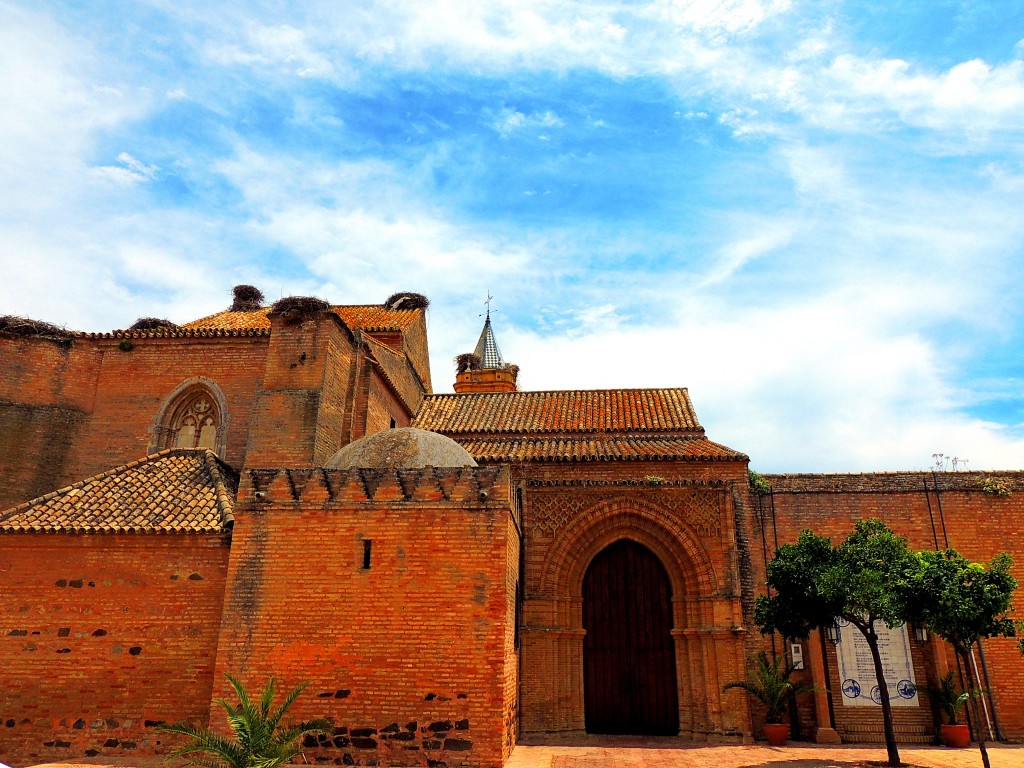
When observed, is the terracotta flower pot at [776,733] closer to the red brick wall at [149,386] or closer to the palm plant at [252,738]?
the palm plant at [252,738]

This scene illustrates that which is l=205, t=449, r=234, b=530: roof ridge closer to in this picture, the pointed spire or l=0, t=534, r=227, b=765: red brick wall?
l=0, t=534, r=227, b=765: red brick wall

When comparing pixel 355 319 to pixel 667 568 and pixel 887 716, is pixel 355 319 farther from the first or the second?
pixel 887 716

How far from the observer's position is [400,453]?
10820 millimetres

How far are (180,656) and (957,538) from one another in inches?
596

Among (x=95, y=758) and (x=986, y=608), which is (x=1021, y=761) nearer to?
(x=986, y=608)

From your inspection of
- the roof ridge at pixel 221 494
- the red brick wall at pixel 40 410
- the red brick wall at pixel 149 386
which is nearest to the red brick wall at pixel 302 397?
the red brick wall at pixel 149 386

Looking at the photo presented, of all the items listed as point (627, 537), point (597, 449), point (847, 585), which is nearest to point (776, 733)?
point (847, 585)

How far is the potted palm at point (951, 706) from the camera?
1198cm

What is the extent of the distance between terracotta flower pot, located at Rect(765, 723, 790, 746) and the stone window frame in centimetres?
1274

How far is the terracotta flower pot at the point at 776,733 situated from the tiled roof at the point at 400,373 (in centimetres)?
1127

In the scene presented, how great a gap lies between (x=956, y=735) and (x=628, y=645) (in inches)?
243

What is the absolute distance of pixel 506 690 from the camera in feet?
31.1

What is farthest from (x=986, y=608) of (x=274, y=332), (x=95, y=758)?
A: (x=274, y=332)

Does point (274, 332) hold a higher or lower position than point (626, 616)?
higher
